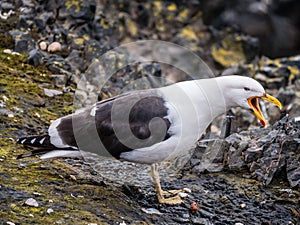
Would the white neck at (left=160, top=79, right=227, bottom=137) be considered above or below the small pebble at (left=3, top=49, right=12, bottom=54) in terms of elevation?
below

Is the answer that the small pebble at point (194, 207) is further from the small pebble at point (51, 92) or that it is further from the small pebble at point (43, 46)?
the small pebble at point (43, 46)

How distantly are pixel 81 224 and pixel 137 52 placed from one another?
6683 millimetres

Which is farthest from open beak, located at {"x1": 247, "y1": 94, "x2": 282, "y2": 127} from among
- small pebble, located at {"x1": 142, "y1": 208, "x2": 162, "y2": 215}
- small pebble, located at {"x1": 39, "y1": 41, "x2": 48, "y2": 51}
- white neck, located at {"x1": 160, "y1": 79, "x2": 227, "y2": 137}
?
small pebble, located at {"x1": 39, "y1": 41, "x2": 48, "y2": 51}

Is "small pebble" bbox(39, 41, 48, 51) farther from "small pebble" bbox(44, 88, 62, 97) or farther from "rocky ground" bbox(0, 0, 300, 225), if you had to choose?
"small pebble" bbox(44, 88, 62, 97)

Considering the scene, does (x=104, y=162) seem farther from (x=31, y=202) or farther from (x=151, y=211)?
(x=31, y=202)

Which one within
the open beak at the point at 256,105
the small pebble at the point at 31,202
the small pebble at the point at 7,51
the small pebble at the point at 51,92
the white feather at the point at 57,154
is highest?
the small pebble at the point at 7,51

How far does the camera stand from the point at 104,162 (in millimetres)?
5992

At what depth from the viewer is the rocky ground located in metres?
4.92

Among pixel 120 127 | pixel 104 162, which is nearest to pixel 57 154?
pixel 120 127

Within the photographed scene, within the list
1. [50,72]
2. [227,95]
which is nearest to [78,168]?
[227,95]

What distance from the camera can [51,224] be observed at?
440 centimetres

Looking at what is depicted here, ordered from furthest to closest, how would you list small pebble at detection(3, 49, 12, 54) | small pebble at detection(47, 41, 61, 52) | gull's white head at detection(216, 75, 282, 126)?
small pebble at detection(47, 41, 61, 52) → small pebble at detection(3, 49, 12, 54) → gull's white head at detection(216, 75, 282, 126)

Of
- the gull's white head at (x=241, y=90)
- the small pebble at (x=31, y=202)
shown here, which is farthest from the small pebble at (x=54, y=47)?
the small pebble at (x=31, y=202)

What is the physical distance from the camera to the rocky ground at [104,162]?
492cm
